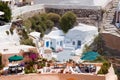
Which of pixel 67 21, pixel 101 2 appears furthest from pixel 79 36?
pixel 101 2

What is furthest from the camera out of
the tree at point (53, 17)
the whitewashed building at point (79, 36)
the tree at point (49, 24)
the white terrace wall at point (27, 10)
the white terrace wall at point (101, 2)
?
the white terrace wall at point (101, 2)

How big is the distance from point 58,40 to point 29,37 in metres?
2.87

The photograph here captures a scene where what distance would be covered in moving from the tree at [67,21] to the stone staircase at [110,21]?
8.09ft

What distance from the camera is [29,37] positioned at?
1198 inches

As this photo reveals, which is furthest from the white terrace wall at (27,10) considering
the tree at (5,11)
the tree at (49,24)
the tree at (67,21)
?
the tree at (67,21)

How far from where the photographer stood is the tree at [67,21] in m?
35.7

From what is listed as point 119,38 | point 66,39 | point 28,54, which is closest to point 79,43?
point 66,39

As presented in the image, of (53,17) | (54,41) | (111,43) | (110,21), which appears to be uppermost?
(53,17)

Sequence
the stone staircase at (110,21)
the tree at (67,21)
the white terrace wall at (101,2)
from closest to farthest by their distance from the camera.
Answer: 1. the tree at (67,21)
2. the stone staircase at (110,21)
3. the white terrace wall at (101,2)

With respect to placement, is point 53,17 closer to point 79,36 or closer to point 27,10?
point 27,10

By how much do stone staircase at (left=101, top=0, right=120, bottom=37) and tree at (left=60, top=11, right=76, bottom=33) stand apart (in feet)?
8.09

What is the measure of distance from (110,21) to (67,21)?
159 inches

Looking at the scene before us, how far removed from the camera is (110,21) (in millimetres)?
37844

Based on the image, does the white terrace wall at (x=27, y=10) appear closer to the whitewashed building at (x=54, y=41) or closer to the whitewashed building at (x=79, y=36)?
the whitewashed building at (x=54, y=41)
